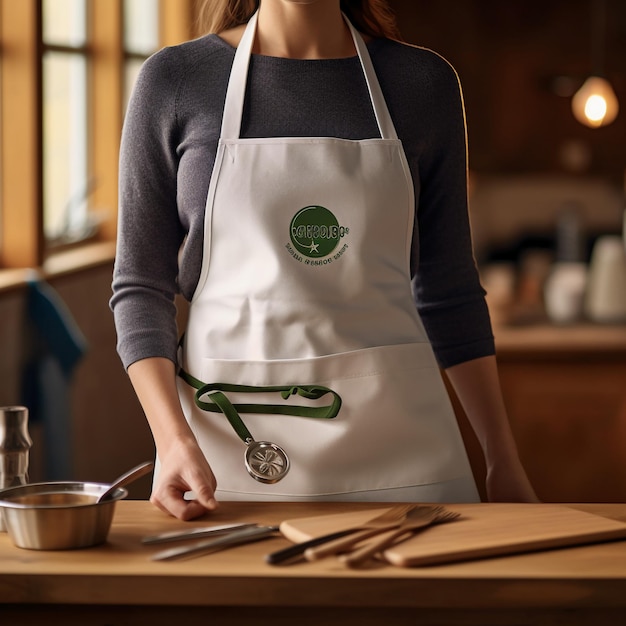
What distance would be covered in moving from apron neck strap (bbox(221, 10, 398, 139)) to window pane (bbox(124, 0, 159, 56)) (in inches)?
138

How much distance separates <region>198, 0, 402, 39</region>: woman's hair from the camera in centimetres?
156

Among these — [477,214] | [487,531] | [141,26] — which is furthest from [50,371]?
[477,214]

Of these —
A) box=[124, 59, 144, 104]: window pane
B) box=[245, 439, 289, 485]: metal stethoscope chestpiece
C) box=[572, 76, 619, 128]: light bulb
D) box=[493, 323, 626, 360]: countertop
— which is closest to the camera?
box=[245, 439, 289, 485]: metal stethoscope chestpiece

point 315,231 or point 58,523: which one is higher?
point 315,231

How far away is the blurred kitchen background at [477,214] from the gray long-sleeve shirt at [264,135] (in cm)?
173

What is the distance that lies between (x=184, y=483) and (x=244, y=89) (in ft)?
1.71

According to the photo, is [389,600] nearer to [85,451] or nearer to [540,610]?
[540,610]

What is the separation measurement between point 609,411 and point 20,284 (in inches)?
69.9

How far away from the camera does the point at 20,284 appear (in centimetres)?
316

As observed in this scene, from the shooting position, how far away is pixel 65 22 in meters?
4.24

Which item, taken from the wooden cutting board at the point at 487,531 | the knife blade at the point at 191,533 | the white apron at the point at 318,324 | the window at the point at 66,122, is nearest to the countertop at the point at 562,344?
the window at the point at 66,122

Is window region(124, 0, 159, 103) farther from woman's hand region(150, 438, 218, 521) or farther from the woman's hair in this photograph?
woman's hand region(150, 438, 218, 521)

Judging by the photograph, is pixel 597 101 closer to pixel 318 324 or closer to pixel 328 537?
pixel 318 324

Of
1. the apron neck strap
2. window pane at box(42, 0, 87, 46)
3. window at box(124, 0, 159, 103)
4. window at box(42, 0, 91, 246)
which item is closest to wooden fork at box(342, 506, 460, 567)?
the apron neck strap
